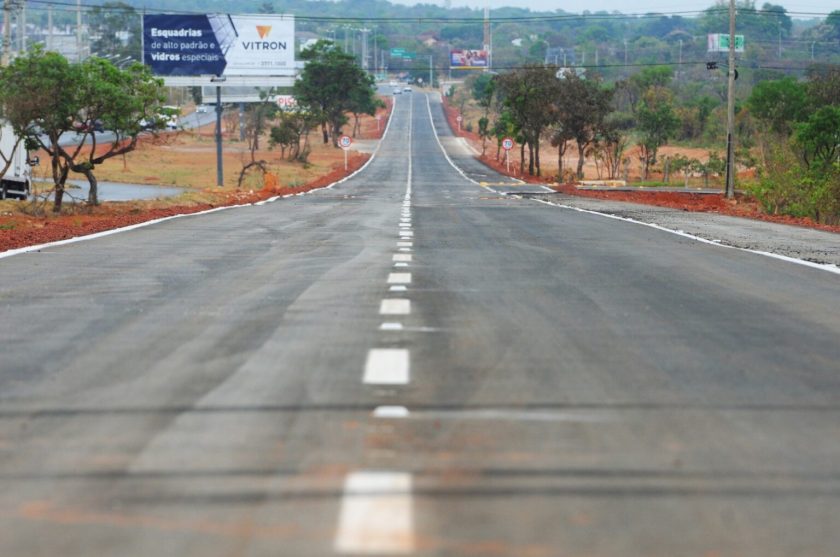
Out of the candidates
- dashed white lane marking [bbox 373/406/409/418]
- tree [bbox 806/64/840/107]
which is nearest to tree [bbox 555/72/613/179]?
tree [bbox 806/64/840/107]

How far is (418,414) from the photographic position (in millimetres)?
6305

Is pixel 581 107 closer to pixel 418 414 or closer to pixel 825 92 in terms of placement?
pixel 825 92

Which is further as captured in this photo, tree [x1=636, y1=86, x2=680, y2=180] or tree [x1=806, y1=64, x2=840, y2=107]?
tree [x1=636, y1=86, x2=680, y2=180]

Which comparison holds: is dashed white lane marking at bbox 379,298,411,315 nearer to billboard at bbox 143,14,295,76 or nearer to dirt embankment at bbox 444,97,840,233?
dirt embankment at bbox 444,97,840,233

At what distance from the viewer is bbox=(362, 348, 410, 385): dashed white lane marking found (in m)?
7.17

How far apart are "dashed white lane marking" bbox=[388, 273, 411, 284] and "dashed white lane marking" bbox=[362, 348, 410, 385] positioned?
14.0 ft

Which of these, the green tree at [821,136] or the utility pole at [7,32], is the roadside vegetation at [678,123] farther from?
the utility pole at [7,32]

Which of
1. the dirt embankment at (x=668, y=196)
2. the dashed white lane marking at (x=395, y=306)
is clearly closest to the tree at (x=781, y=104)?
the dirt embankment at (x=668, y=196)

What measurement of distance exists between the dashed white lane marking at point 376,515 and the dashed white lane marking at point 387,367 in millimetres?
1973

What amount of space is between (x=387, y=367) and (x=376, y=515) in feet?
9.71

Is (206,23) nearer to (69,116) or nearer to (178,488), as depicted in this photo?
(69,116)

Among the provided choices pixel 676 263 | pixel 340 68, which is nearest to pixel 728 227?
pixel 676 263

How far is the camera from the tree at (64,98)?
36.8 meters

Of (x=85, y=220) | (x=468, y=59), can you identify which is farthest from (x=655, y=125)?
(x=468, y=59)
